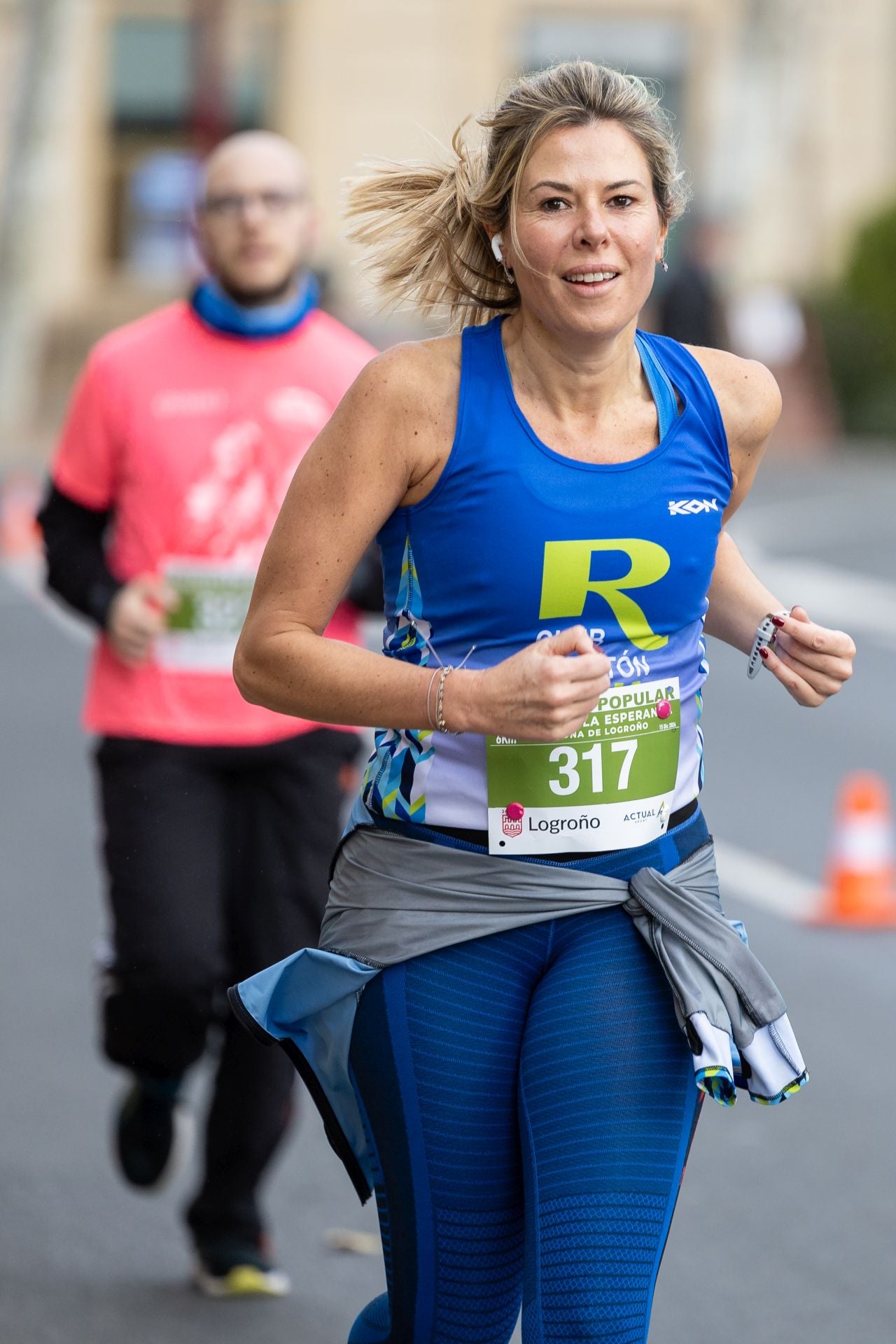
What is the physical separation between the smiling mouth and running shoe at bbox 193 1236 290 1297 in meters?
2.34

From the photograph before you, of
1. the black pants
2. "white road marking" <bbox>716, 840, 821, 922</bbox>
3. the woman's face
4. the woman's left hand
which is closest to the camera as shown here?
the woman's face

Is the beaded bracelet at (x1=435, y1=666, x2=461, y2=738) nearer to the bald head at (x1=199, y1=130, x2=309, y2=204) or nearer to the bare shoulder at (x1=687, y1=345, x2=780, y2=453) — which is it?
the bare shoulder at (x1=687, y1=345, x2=780, y2=453)

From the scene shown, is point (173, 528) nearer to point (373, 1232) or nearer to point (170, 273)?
point (373, 1232)

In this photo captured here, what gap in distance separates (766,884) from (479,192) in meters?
5.28

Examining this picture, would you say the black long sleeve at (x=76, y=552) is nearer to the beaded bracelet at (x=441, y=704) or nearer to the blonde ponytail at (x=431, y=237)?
the blonde ponytail at (x=431, y=237)

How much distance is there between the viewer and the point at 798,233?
3256 centimetres

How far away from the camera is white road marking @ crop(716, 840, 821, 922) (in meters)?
7.95

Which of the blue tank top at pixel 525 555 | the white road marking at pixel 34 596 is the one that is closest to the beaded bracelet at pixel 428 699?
the blue tank top at pixel 525 555

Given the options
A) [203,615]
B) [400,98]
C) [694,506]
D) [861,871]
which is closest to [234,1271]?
[203,615]

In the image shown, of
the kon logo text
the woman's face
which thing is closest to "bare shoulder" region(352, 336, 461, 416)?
the woman's face

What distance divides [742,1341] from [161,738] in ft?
5.04

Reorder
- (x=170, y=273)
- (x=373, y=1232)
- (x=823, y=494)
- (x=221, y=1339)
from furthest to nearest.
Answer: (x=170, y=273) → (x=823, y=494) → (x=373, y=1232) → (x=221, y=1339)

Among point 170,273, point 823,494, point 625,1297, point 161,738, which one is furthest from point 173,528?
point 170,273

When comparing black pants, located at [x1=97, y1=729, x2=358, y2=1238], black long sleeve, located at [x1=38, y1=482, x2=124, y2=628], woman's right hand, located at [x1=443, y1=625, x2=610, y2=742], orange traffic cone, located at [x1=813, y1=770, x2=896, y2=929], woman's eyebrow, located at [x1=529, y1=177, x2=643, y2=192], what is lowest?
orange traffic cone, located at [x1=813, y1=770, x2=896, y2=929]
